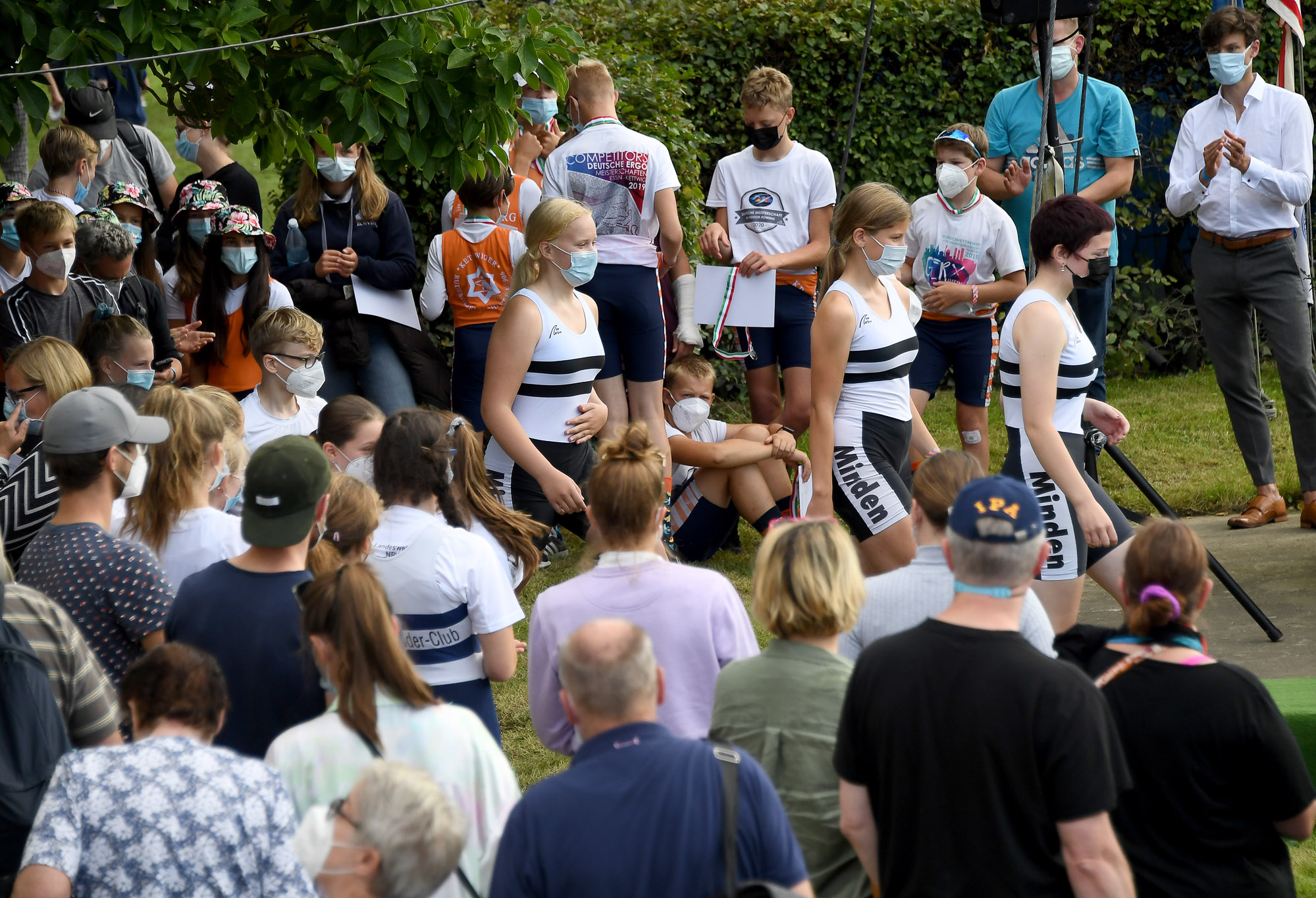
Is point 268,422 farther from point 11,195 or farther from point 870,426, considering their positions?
point 870,426

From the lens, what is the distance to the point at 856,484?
518 centimetres

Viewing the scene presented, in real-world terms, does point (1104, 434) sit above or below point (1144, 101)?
below

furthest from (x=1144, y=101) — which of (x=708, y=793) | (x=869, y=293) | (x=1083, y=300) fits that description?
(x=708, y=793)

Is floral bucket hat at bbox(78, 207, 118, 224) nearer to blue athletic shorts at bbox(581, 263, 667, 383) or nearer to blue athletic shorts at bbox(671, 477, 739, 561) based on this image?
blue athletic shorts at bbox(581, 263, 667, 383)

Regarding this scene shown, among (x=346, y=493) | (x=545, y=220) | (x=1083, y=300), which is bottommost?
(x=1083, y=300)

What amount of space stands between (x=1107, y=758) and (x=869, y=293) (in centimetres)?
307

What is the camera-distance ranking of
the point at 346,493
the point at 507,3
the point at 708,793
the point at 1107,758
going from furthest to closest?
the point at 507,3
the point at 346,493
the point at 1107,758
the point at 708,793

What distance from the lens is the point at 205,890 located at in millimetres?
2443

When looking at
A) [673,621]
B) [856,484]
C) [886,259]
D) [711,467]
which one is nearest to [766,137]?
[711,467]

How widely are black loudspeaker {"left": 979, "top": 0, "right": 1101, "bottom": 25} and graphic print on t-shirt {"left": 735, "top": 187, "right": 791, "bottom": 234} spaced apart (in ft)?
4.50

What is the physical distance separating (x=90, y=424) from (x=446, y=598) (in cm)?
98

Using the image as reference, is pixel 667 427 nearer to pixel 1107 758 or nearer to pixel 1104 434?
pixel 1104 434

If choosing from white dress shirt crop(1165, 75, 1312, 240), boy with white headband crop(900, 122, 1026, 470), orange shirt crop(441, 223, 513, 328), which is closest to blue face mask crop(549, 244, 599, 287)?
orange shirt crop(441, 223, 513, 328)

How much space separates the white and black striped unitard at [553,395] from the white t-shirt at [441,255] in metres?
1.31
